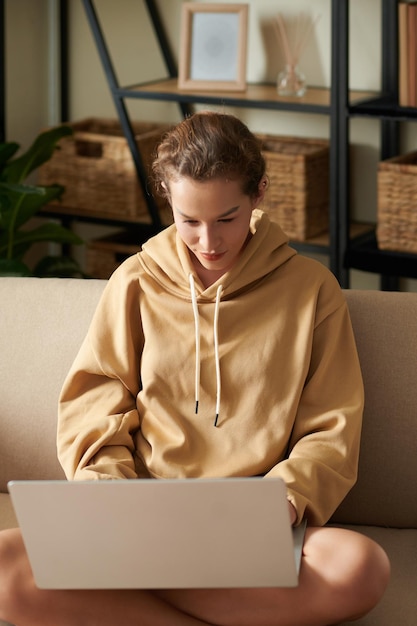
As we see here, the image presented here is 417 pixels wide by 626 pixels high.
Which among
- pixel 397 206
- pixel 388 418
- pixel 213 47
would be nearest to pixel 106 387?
pixel 388 418

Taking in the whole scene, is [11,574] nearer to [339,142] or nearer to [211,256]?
[211,256]

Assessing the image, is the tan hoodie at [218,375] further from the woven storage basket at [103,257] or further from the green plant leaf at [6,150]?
the woven storage basket at [103,257]

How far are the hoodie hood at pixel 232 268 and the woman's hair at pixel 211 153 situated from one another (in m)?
0.11

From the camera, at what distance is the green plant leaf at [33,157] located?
3.23m

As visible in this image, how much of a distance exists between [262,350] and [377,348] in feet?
0.74

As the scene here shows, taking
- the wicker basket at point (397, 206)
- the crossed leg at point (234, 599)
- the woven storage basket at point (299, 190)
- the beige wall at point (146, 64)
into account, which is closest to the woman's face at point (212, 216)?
the crossed leg at point (234, 599)

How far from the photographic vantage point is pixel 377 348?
6.28 ft

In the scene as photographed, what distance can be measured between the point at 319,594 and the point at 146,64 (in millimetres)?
2541

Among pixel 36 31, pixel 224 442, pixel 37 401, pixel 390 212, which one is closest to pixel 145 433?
pixel 224 442

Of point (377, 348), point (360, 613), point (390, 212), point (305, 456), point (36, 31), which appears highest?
point (36, 31)

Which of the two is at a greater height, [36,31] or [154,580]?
[36,31]

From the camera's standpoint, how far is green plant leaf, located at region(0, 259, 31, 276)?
296 cm

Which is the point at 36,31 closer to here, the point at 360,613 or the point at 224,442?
the point at 224,442

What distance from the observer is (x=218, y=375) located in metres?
1.82
